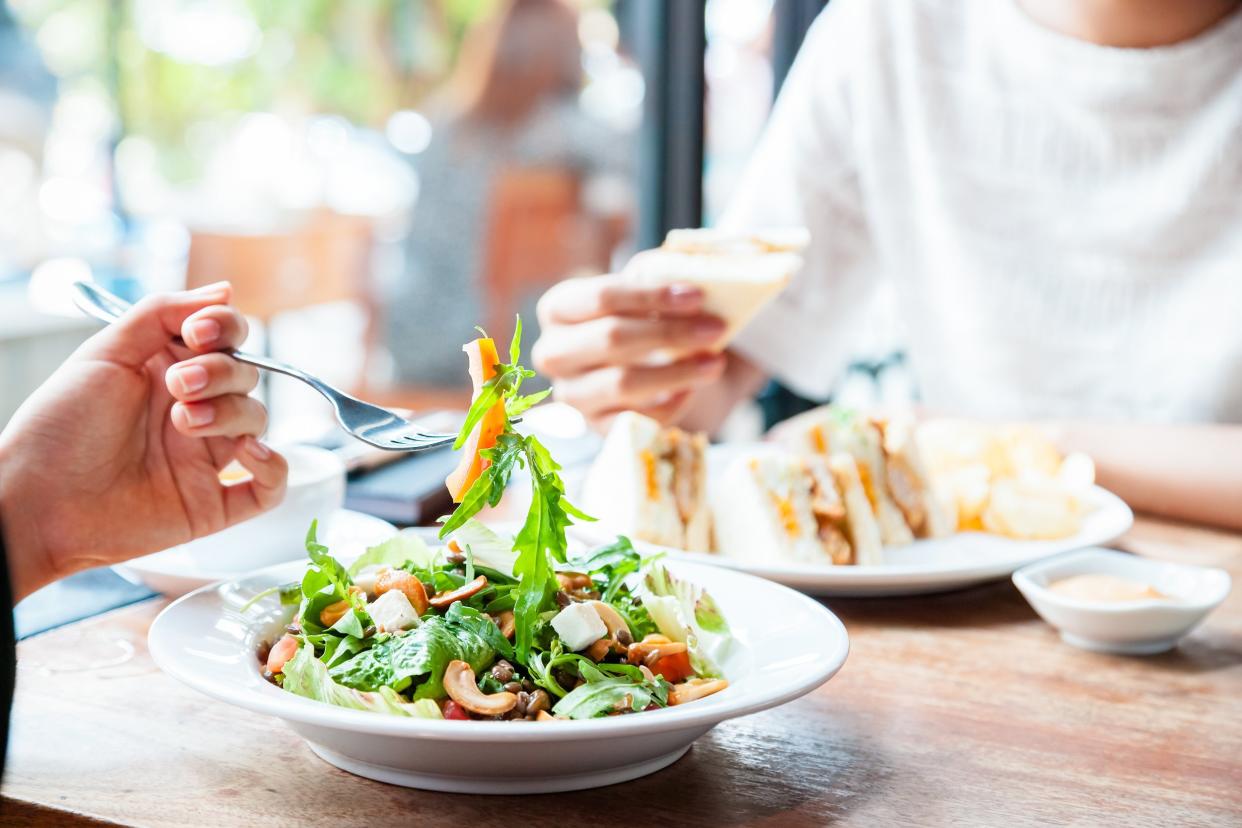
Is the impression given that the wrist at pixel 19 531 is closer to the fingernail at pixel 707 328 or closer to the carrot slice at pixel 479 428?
the carrot slice at pixel 479 428

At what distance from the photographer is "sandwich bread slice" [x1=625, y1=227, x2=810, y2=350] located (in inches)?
74.8

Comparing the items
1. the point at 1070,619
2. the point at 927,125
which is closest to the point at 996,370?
the point at 927,125

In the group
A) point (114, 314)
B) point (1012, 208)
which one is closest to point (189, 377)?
point (114, 314)

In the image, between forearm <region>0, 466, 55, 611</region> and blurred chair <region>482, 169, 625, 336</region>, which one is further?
blurred chair <region>482, 169, 625, 336</region>

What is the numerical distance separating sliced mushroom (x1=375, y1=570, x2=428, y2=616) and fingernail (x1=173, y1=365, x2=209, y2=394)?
341 millimetres

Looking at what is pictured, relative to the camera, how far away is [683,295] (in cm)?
194

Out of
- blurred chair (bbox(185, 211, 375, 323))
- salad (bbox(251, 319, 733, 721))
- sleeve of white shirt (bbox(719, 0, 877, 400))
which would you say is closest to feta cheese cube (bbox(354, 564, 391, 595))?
salad (bbox(251, 319, 733, 721))

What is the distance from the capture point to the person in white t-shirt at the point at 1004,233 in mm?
2121

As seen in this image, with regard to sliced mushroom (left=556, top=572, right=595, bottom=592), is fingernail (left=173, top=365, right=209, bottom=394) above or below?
above

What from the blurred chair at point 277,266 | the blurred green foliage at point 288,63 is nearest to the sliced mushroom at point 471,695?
the blurred chair at point 277,266

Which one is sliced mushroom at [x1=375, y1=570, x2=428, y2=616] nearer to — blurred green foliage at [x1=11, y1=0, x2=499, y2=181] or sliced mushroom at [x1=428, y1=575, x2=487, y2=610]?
sliced mushroom at [x1=428, y1=575, x2=487, y2=610]

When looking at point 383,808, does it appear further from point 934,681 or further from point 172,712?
point 934,681

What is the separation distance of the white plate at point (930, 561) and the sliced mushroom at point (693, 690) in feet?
1.20

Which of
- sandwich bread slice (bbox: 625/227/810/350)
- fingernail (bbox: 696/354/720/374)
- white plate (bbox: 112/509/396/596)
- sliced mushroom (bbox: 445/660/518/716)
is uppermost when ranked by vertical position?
sandwich bread slice (bbox: 625/227/810/350)
